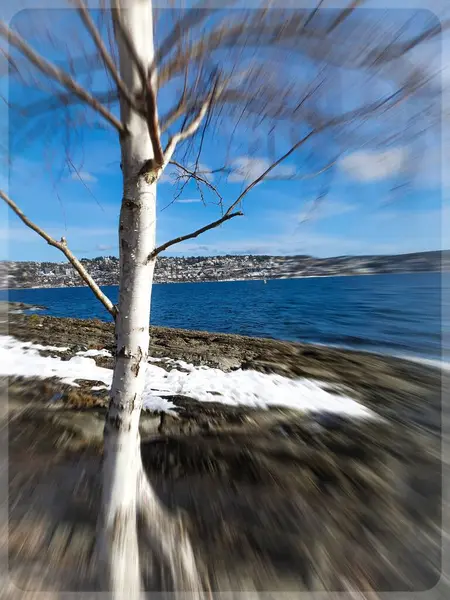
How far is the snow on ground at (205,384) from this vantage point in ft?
18.5

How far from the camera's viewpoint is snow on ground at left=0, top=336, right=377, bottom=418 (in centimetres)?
564

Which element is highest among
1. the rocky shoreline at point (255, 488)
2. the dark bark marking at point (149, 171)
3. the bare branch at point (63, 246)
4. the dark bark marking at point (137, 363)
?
the dark bark marking at point (149, 171)

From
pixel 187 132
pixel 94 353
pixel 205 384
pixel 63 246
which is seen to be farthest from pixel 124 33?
pixel 94 353

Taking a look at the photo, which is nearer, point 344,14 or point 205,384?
point 344,14

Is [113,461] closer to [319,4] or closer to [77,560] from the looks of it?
[77,560]

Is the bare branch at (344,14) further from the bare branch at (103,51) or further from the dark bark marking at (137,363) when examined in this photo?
the dark bark marking at (137,363)

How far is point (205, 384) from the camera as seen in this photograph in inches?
257

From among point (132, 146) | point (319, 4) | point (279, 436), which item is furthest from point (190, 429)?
point (319, 4)

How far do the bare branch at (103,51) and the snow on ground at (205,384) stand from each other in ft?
15.1

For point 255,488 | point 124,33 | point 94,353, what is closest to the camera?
point 124,33

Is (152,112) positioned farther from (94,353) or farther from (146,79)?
(94,353)

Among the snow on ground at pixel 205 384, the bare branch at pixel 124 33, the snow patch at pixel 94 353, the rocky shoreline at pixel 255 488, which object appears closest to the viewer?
the bare branch at pixel 124 33

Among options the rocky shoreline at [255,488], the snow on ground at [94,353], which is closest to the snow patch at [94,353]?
the snow on ground at [94,353]

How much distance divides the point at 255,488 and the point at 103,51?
3728mm
